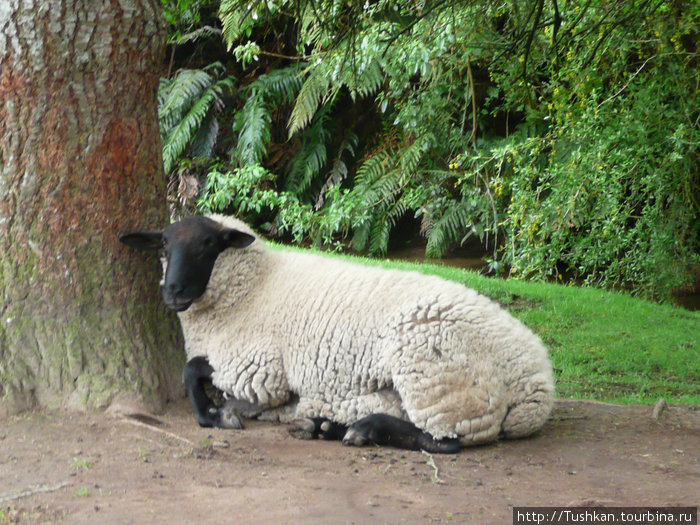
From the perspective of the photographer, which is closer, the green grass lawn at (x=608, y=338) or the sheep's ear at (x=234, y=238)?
the sheep's ear at (x=234, y=238)

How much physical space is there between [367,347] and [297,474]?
1305mm

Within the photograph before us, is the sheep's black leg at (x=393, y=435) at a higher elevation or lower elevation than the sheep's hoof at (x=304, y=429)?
higher

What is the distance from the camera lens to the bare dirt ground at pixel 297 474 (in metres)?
3.44

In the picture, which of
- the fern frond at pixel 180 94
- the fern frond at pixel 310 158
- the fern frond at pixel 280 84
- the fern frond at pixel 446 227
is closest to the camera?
the fern frond at pixel 446 227

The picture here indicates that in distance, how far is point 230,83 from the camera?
16.7 metres

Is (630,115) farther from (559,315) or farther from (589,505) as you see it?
(589,505)

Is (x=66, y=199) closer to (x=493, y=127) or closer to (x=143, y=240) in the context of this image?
(x=143, y=240)

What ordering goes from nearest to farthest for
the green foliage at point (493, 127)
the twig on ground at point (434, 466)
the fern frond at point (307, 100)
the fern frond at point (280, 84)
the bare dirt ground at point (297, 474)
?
the bare dirt ground at point (297, 474) < the twig on ground at point (434, 466) < the green foliage at point (493, 127) < the fern frond at point (307, 100) < the fern frond at point (280, 84)

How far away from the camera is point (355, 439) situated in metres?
4.86

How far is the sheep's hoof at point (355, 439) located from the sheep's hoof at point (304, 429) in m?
0.30

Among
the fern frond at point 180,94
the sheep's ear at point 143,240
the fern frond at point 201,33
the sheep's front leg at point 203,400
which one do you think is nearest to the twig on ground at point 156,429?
the sheep's front leg at point 203,400

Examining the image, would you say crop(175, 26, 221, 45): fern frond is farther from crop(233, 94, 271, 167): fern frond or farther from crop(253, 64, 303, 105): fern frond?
crop(233, 94, 271, 167): fern frond

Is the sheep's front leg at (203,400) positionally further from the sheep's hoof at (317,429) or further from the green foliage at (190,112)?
the green foliage at (190,112)

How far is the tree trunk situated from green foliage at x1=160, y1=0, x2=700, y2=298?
132cm
